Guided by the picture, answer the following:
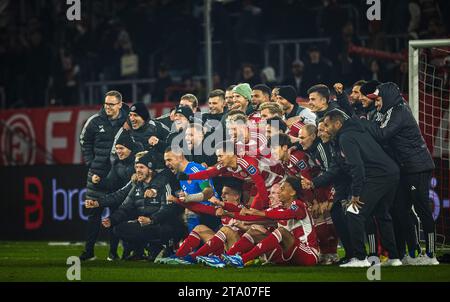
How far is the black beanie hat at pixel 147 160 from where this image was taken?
15.6 meters

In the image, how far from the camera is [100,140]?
53.9ft

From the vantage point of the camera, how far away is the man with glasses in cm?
1627

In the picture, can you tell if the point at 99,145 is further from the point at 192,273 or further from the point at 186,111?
the point at 192,273

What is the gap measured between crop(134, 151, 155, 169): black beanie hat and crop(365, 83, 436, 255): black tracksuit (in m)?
2.93

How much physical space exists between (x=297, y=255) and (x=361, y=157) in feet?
4.60

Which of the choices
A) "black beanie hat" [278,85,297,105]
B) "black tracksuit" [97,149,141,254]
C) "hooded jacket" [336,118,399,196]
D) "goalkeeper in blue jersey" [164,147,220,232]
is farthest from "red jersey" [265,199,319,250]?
"black tracksuit" [97,149,141,254]

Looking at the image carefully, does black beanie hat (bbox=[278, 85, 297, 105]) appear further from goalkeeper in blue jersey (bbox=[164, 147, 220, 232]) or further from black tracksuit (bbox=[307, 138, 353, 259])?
goalkeeper in blue jersey (bbox=[164, 147, 220, 232])

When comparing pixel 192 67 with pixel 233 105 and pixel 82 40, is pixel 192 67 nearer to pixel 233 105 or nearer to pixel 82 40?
pixel 82 40

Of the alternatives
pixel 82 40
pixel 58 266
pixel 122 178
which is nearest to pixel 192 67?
pixel 82 40

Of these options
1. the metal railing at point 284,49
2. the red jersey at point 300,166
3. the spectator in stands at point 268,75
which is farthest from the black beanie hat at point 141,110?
the metal railing at point 284,49

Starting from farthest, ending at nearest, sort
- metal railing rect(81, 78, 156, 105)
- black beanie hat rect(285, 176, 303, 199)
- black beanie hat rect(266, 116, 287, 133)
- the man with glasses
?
metal railing rect(81, 78, 156, 105), the man with glasses, black beanie hat rect(266, 116, 287, 133), black beanie hat rect(285, 176, 303, 199)

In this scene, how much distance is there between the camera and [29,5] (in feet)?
84.1

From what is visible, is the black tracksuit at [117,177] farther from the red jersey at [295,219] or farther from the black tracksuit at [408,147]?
the black tracksuit at [408,147]

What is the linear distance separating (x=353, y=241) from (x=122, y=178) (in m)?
3.63
